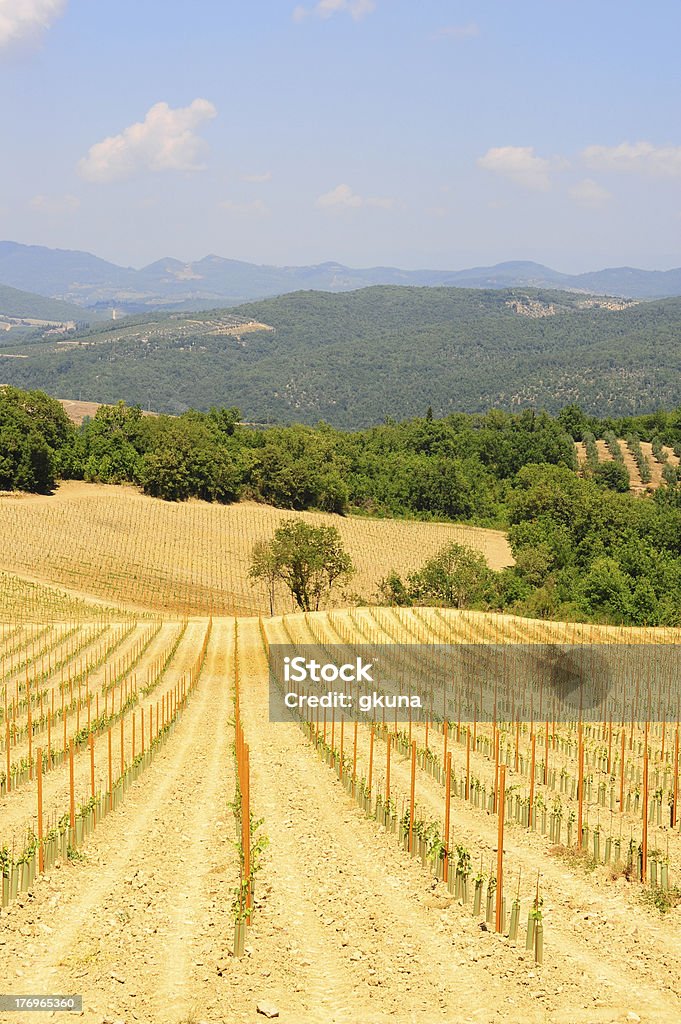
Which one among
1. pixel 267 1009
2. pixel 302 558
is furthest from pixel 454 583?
pixel 267 1009

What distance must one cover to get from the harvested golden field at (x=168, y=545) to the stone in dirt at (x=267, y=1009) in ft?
150

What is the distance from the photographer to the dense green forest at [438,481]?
53.5m

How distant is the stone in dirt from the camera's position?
873 centimetres

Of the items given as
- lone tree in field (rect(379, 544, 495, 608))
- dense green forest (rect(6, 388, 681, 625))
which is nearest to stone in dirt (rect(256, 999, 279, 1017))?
dense green forest (rect(6, 388, 681, 625))

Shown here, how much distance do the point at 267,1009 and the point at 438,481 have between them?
9240 centimetres

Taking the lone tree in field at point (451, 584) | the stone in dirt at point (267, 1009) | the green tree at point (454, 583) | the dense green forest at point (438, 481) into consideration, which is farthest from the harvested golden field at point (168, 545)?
the stone in dirt at point (267, 1009)

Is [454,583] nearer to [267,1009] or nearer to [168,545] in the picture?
[168,545]

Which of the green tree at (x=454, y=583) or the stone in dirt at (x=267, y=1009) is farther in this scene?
the green tree at (x=454, y=583)

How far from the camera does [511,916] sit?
10.7 metres

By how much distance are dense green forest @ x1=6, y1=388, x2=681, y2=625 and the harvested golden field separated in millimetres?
3612

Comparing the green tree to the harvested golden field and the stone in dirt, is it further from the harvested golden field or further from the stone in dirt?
the stone in dirt

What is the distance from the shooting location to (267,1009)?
878cm

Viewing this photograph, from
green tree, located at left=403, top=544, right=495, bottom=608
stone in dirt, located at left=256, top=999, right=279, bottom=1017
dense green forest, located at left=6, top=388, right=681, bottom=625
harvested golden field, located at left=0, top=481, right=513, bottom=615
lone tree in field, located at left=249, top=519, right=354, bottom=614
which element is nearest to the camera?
stone in dirt, located at left=256, top=999, right=279, bottom=1017

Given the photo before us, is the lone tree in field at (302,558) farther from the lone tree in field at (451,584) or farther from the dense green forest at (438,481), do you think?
the dense green forest at (438,481)
